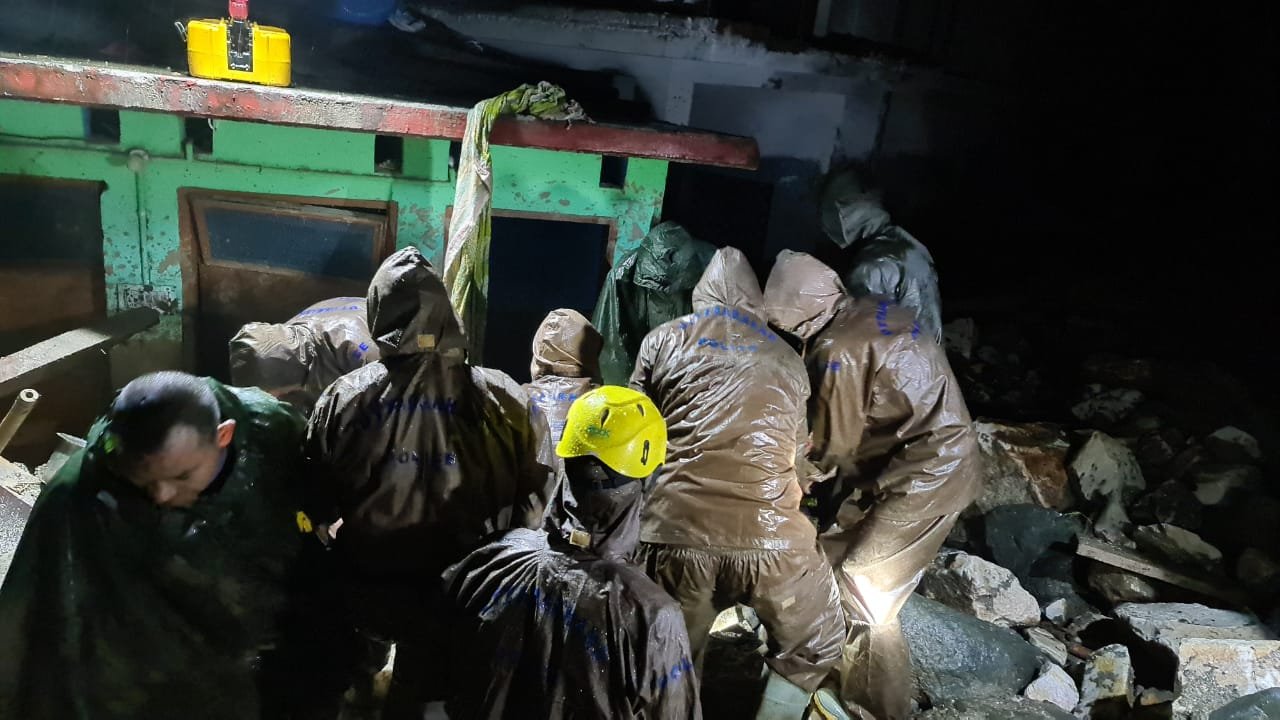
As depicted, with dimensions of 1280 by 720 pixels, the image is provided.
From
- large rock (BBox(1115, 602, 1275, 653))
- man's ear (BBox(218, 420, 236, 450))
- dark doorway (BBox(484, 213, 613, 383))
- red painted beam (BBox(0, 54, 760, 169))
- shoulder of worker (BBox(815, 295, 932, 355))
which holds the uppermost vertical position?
red painted beam (BBox(0, 54, 760, 169))

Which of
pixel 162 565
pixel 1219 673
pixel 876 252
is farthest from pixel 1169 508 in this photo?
pixel 162 565

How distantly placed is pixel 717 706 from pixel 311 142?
4.74m

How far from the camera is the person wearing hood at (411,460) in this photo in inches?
135

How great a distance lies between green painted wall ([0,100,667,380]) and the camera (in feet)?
19.1

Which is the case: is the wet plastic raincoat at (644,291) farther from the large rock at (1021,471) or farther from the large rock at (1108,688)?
the large rock at (1108,688)

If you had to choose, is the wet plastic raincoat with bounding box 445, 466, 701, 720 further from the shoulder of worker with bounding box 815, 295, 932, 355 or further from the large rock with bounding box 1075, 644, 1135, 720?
the large rock with bounding box 1075, 644, 1135, 720

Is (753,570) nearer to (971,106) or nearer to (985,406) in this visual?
(985,406)

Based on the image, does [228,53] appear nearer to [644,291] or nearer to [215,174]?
[215,174]

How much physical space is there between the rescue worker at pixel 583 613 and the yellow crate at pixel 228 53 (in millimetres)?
4103

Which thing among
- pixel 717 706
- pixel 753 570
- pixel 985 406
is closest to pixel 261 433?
pixel 753 570

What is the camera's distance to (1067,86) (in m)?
12.3

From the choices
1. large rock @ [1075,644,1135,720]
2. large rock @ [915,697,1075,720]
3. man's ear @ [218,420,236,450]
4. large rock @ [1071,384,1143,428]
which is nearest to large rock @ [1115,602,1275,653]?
large rock @ [1075,644,1135,720]

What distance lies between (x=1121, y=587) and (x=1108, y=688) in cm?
145

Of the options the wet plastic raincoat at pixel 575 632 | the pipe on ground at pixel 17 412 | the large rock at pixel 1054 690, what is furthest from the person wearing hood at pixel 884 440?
the pipe on ground at pixel 17 412
